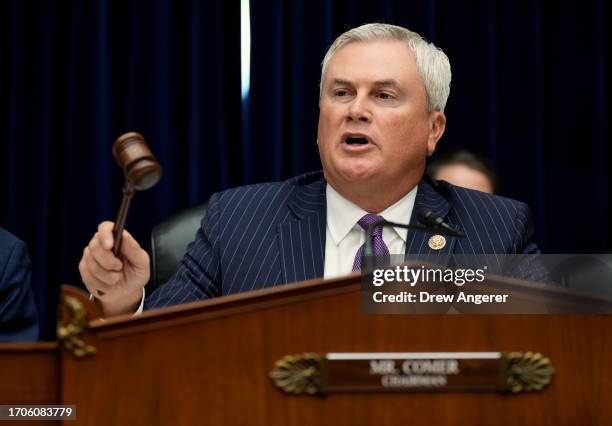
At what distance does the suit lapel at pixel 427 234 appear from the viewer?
212cm

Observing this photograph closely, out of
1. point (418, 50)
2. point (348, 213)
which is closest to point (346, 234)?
point (348, 213)

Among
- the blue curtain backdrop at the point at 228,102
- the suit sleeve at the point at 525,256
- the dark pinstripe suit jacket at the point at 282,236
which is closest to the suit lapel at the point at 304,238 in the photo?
the dark pinstripe suit jacket at the point at 282,236

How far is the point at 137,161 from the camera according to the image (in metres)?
1.35

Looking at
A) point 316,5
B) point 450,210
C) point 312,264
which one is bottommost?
point 312,264

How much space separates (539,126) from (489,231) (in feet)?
4.56

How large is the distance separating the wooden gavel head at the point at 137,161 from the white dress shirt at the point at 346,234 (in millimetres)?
846

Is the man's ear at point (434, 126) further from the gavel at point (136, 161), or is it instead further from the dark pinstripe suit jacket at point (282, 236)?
the gavel at point (136, 161)

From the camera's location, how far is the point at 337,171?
220 cm

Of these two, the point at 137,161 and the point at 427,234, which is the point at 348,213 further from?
the point at 137,161

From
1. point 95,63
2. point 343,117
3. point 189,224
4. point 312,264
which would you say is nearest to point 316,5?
point 95,63

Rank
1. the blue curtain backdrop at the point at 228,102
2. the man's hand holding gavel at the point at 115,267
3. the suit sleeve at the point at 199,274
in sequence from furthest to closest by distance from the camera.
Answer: the blue curtain backdrop at the point at 228,102 < the suit sleeve at the point at 199,274 < the man's hand holding gavel at the point at 115,267

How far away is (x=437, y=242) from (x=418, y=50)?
18.7 inches

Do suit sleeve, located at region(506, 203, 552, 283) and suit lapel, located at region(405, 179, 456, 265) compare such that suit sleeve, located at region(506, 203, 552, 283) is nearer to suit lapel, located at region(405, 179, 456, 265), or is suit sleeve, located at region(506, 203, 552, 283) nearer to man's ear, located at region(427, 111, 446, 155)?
suit lapel, located at region(405, 179, 456, 265)

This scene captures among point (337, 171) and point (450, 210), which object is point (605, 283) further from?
point (337, 171)
